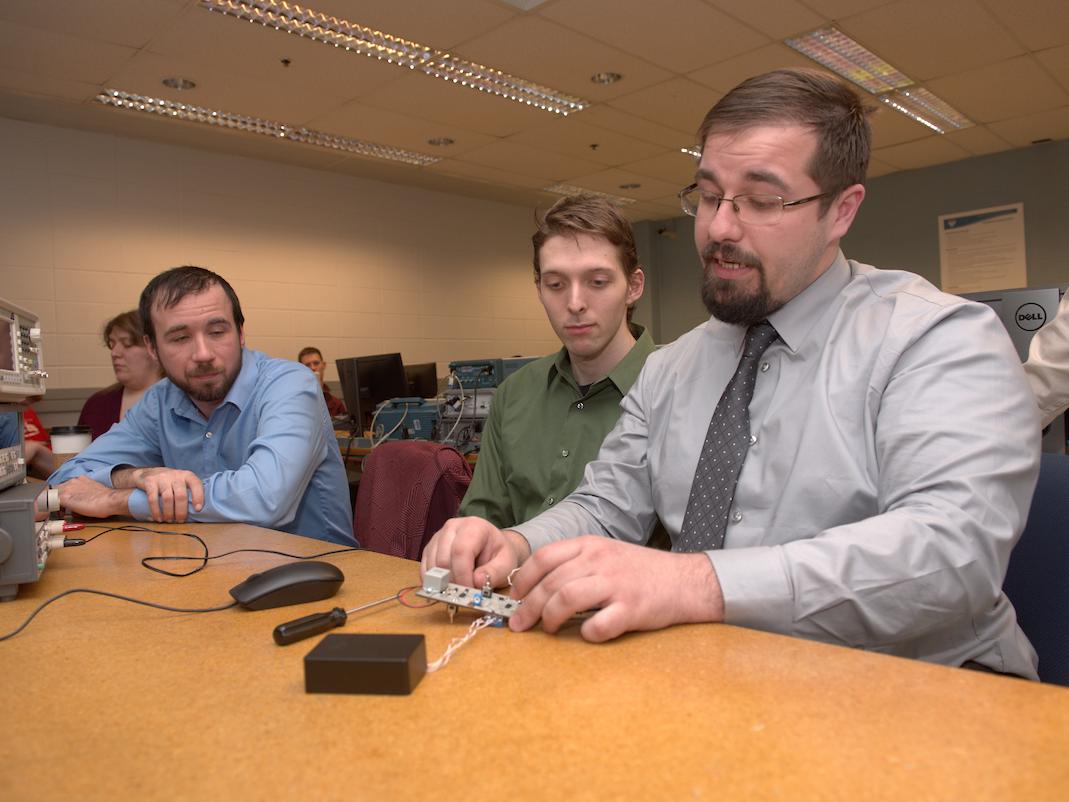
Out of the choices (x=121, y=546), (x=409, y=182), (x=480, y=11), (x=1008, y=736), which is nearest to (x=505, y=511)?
(x=121, y=546)

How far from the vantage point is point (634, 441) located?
141cm

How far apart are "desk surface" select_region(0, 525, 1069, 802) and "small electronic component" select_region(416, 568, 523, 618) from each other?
31 millimetres

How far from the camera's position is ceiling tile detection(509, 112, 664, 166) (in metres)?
5.60

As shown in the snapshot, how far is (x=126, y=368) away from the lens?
150 inches

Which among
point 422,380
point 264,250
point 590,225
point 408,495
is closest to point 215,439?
point 408,495

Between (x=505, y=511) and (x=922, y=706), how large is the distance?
1418 millimetres

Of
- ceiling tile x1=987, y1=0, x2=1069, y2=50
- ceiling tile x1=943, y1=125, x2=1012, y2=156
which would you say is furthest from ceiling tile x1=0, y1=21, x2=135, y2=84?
ceiling tile x1=943, y1=125, x2=1012, y2=156

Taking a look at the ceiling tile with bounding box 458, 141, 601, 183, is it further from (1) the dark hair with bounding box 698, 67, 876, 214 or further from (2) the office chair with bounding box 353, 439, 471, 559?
(1) the dark hair with bounding box 698, 67, 876, 214

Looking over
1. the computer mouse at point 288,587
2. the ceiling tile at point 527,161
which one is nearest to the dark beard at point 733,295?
the computer mouse at point 288,587

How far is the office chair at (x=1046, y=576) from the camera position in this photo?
1.07m

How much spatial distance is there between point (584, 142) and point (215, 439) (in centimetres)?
459

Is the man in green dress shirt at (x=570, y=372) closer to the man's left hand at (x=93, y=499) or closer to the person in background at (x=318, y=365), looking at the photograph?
the man's left hand at (x=93, y=499)

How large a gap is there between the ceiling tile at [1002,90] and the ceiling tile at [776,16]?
1.36 m

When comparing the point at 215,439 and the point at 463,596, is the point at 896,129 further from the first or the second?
the point at 463,596
